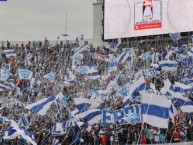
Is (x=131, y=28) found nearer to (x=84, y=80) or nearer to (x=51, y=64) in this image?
(x=51, y=64)

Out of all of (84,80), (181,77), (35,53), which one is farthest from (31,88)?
(35,53)

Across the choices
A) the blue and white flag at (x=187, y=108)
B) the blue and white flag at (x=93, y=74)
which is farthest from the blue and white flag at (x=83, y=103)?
the blue and white flag at (x=93, y=74)

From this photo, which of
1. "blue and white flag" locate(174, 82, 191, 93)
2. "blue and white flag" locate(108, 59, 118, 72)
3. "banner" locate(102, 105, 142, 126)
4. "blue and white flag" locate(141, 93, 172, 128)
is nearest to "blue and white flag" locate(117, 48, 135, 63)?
"blue and white flag" locate(108, 59, 118, 72)

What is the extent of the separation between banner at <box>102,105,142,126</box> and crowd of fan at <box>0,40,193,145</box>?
0.66m

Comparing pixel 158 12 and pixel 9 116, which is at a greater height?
pixel 158 12

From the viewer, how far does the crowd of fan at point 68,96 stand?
24.1 m

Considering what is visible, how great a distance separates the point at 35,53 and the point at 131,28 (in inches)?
297

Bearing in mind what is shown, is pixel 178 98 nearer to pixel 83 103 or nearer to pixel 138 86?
pixel 138 86

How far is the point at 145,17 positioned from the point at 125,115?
26.9 m

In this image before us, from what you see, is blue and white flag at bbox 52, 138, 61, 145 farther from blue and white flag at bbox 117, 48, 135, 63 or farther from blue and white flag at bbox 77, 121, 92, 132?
blue and white flag at bbox 117, 48, 135, 63

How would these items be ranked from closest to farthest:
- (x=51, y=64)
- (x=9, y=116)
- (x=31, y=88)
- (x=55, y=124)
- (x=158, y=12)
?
(x=55, y=124) → (x=9, y=116) → (x=31, y=88) → (x=51, y=64) → (x=158, y=12)

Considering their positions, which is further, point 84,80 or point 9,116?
point 84,80

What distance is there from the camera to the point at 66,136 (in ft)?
84.0

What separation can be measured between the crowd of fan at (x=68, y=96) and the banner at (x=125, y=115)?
664 millimetres
